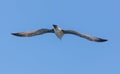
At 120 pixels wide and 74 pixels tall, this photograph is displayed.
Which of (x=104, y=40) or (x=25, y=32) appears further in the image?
(x=25, y=32)

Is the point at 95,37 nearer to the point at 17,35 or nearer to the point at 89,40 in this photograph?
the point at 89,40

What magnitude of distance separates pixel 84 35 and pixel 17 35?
19.2ft

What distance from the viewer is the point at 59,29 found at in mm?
37594

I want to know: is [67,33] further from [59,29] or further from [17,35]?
[17,35]

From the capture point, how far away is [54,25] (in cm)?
3712

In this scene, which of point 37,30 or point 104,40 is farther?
point 37,30

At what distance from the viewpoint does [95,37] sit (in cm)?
3847

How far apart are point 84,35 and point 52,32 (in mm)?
2869

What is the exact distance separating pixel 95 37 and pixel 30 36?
5.73m

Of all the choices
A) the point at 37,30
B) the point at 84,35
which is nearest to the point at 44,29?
the point at 37,30

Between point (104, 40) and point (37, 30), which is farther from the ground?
point (37, 30)

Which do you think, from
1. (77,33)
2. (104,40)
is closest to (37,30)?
(77,33)

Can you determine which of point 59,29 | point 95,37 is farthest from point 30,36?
point 95,37

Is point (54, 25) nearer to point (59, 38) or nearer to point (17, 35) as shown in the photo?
point (59, 38)
